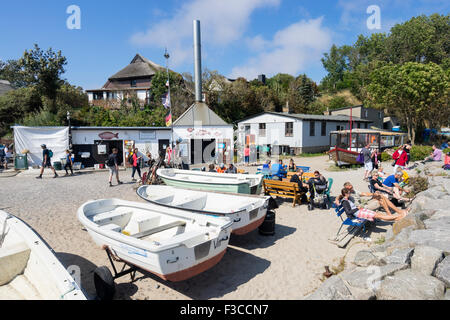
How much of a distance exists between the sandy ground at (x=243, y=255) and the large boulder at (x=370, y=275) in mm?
826

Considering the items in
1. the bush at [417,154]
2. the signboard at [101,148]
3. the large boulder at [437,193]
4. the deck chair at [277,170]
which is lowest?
the large boulder at [437,193]

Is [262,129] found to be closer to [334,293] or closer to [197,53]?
[197,53]

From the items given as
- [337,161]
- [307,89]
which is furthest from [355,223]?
[307,89]

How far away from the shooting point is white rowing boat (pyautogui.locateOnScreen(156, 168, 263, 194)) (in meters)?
9.46

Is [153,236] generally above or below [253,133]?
below

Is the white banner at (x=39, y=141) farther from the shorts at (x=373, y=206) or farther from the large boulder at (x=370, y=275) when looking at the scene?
the large boulder at (x=370, y=275)

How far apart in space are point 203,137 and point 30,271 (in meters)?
16.9

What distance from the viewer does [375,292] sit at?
4.12m

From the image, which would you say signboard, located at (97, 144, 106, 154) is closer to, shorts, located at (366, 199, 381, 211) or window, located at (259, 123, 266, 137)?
window, located at (259, 123, 266, 137)

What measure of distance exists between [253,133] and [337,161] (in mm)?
12123

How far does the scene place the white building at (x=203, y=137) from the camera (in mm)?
20531

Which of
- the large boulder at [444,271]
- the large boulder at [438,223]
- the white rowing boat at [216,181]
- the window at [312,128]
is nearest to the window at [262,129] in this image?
the window at [312,128]

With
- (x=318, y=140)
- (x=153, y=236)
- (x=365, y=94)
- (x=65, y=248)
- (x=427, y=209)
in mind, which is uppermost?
(x=365, y=94)
